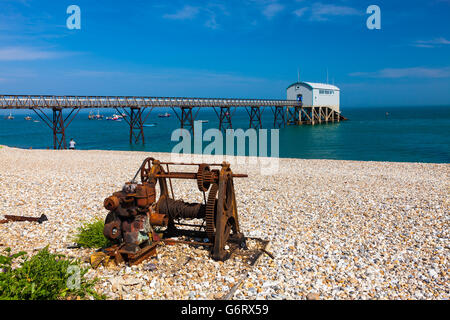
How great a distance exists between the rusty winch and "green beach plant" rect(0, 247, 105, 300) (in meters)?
0.85

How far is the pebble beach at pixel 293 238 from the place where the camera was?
5133 mm

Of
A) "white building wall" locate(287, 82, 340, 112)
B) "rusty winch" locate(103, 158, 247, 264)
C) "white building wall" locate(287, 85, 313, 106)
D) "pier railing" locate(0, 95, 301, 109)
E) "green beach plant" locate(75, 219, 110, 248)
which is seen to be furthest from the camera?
"white building wall" locate(287, 85, 313, 106)

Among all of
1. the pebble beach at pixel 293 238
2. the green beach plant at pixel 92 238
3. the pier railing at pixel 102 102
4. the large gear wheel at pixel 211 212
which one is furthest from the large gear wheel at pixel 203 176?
the pier railing at pixel 102 102

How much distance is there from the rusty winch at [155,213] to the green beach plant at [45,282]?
85 cm

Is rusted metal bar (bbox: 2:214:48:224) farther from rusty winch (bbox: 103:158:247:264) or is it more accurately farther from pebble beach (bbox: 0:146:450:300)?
rusty winch (bbox: 103:158:247:264)

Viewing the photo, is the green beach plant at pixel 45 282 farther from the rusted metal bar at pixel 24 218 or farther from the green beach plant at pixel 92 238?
the rusted metal bar at pixel 24 218

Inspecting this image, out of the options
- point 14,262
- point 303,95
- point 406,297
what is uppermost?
point 303,95

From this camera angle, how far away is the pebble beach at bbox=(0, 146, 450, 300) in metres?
5.13

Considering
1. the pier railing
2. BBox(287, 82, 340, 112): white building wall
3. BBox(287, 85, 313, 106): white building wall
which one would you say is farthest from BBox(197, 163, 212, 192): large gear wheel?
BBox(287, 85, 313, 106): white building wall

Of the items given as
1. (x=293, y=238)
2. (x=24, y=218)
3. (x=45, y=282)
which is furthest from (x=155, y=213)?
(x=24, y=218)

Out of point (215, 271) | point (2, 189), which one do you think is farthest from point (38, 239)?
point (2, 189)
